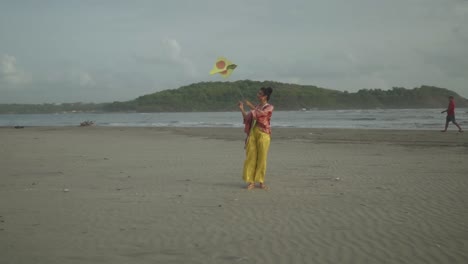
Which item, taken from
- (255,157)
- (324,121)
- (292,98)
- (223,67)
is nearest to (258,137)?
(255,157)

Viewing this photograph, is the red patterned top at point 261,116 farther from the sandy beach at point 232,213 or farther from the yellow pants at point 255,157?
the sandy beach at point 232,213

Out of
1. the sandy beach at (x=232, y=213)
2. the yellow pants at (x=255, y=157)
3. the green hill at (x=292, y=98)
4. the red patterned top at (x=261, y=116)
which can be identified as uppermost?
the green hill at (x=292, y=98)

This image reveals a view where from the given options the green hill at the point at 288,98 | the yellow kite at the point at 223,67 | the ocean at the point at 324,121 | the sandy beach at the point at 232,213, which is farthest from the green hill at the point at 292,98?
the yellow kite at the point at 223,67

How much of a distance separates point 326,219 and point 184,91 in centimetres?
13540

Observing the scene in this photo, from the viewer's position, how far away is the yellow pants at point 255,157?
8047 mm

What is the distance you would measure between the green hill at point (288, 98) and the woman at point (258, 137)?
86845 millimetres

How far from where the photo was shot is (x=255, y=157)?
8.19 metres

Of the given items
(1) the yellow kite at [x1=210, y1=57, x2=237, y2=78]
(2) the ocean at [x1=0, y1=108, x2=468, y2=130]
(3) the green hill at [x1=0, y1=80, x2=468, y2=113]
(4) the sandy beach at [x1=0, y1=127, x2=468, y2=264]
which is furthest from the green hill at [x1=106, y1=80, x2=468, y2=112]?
(1) the yellow kite at [x1=210, y1=57, x2=237, y2=78]

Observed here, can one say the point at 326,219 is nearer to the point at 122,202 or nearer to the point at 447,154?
the point at 122,202

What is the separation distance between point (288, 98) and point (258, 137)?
371ft

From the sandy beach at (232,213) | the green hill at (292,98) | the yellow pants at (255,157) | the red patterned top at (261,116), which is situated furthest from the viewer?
the green hill at (292,98)

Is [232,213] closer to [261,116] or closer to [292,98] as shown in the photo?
[261,116]

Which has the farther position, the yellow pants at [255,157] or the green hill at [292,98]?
the green hill at [292,98]

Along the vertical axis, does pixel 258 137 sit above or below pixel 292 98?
below
